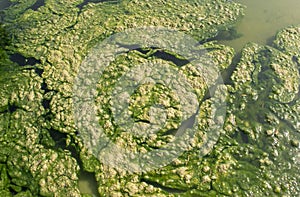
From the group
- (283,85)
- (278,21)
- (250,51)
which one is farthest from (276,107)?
(278,21)

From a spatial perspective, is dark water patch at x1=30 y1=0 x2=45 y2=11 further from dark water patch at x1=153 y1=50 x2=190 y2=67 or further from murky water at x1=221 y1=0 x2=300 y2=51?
murky water at x1=221 y1=0 x2=300 y2=51

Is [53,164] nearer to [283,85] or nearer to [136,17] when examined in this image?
[136,17]

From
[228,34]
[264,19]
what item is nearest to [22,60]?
[228,34]

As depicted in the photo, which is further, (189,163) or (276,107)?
(276,107)

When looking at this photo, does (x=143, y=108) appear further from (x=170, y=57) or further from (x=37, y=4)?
(x=37, y=4)

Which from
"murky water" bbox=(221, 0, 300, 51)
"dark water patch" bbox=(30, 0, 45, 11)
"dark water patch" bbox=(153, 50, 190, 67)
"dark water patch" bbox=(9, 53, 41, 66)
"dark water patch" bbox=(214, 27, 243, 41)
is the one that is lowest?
"dark water patch" bbox=(9, 53, 41, 66)

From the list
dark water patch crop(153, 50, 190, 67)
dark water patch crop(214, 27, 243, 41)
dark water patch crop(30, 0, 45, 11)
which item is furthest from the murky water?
dark water patch crop(30, 0, 45, 11)

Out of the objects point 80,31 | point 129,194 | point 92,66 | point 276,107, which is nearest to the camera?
point 129,194
